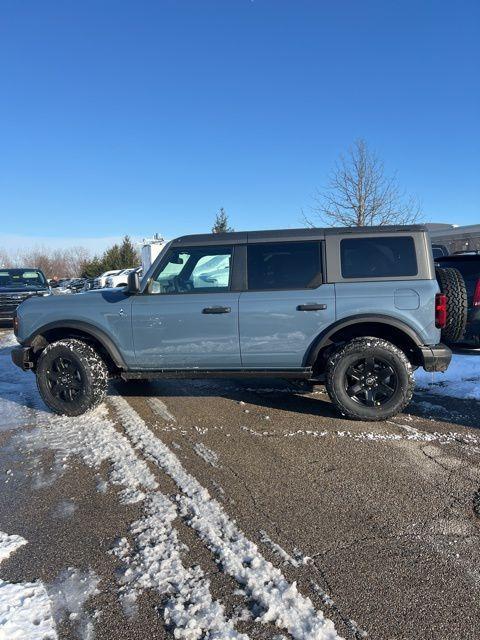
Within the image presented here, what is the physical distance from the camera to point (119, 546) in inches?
105

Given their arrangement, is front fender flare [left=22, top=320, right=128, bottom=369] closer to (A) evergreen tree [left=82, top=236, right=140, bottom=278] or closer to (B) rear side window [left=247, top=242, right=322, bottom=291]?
(B) rear side window [left=247, top=242, right=322, bottom=291]

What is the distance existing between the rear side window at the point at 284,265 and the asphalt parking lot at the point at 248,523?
1457 mm

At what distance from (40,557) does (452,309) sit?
14.3 feet

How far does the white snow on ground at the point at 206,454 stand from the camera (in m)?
3.83

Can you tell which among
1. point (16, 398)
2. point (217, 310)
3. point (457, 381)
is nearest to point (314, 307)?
point (217, 310)

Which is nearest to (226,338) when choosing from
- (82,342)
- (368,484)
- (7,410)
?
(82,342)

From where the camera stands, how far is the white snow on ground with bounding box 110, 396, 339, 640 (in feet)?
6.74

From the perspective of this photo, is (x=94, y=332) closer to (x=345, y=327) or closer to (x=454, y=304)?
(x=345, y=327)

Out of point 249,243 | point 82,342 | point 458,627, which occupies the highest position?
point 249,243

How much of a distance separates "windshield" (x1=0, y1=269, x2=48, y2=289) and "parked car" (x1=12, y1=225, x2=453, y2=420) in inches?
412

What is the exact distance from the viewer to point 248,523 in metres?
2.89

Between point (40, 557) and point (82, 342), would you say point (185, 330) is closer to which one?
point (82, 342)

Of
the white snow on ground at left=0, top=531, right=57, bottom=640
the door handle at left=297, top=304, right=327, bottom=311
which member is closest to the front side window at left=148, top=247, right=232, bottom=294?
the door handle at left=297, top=304, right=327, bottom=311

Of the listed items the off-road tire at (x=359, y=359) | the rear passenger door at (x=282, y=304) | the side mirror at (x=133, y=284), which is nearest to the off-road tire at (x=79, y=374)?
the side mirror at (x=133, y=284)
